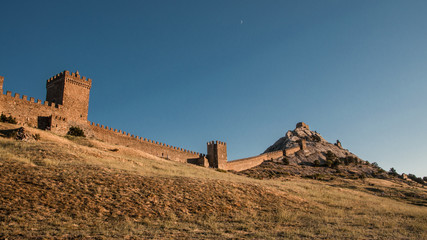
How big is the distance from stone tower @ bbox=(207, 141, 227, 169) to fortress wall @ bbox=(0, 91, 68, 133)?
79.3 feet

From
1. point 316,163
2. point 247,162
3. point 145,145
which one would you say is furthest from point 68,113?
point 316,163

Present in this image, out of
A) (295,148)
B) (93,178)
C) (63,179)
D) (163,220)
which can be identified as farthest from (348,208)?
(295,148)

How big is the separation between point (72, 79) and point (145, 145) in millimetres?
12167

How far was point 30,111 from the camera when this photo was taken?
3145 centimetres

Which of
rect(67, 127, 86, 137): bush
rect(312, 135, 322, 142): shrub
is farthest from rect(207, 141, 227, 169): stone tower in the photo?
rect(312, 135, 322, 142): shrub

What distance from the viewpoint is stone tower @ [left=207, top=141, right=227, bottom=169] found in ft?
Answer: 168

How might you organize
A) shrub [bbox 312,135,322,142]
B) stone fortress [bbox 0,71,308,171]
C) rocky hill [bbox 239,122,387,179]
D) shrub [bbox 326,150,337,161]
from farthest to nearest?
shrub [bbox 312,135,322,142] < shrub [bbox 326,150,337,161] < rocky hill [bbox 239,122,387,179] < stone fortress [bbox 0,71,308,171]

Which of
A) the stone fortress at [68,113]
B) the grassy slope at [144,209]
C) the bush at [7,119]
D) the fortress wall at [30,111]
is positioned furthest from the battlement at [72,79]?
the grassy slope at [144,209]

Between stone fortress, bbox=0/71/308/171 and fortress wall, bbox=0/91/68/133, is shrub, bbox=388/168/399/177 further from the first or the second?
fortress wall, bbox=0/91/68/133

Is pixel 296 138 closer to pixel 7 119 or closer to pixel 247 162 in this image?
pixel 247 162

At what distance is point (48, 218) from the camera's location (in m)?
9.24

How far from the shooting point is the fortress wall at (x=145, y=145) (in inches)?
1487

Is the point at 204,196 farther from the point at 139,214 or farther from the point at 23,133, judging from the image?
the point at 23,133

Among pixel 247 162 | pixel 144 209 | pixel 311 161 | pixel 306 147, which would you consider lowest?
pixel 144 209
